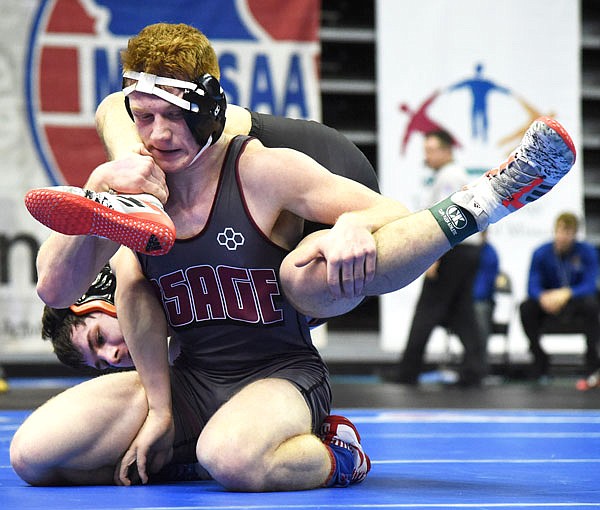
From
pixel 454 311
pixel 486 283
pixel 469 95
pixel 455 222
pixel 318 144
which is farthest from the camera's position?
pixel 469 95

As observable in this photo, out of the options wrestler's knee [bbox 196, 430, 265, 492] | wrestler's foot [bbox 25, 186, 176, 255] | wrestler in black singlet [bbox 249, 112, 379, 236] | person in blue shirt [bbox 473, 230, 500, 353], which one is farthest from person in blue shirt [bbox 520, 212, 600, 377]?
wrestler's foot [bbox 25, 186, 176, 255]

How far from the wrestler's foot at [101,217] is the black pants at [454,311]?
4.54m

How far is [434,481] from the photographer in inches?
110

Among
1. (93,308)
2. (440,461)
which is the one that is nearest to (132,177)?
(93,308)

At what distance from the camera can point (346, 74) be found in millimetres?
10508

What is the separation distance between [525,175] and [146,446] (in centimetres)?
114

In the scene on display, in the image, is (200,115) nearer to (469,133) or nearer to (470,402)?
(470,402)

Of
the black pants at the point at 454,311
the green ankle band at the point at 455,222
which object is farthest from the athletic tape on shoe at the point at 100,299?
the black pants at the point at 454,311

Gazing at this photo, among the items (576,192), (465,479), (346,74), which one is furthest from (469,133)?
(465,479)

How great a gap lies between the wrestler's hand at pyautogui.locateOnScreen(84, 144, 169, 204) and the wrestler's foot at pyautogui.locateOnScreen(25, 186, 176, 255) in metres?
0.11

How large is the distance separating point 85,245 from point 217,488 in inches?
26.6

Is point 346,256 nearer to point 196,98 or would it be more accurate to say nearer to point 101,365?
point 196,98

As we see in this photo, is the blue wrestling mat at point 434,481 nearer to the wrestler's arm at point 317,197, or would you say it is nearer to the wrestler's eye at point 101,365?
the wrestler's eye at point 101,365

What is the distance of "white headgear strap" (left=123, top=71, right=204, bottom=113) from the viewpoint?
8.55 feet
